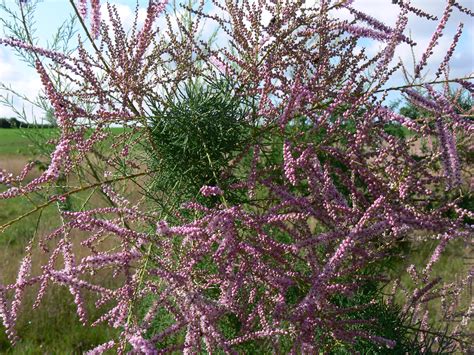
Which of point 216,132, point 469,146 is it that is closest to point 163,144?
point 216,132

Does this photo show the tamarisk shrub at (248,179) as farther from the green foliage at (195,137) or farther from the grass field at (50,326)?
the grass field at (50,326)

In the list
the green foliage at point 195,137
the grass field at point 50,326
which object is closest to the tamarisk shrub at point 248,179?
the green foliage at point 195,137

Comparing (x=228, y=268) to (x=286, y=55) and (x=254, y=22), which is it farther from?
(x=254, y=22)

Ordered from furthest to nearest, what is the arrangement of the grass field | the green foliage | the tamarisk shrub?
the grass field, the green foliage, the tamarisk shrub

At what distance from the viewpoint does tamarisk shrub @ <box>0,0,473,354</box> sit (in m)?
1.57

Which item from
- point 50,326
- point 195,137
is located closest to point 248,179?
point 195,137

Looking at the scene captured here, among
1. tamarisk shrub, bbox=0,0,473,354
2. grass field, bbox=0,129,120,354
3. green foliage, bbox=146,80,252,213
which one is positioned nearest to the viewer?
tamarisk shrub, bbox=0,0,473,354

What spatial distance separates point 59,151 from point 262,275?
0.79 meters

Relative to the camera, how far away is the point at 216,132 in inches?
90.1

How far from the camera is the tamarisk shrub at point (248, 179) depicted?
1572mm

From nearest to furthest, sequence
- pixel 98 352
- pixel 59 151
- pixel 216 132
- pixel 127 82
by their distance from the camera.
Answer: pixel 98 352 → pixel 59 151 → pixel 127 82 → pixel 216 132

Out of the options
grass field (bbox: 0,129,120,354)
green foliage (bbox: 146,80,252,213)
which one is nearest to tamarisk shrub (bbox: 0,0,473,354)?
green foliage (bbox: 146,80,252,213)

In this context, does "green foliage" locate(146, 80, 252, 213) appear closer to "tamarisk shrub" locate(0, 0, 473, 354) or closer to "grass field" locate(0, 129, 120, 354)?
"tamarisk shrub" locate(0, 0, 473, 354)

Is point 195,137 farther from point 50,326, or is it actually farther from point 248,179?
point 50,326
